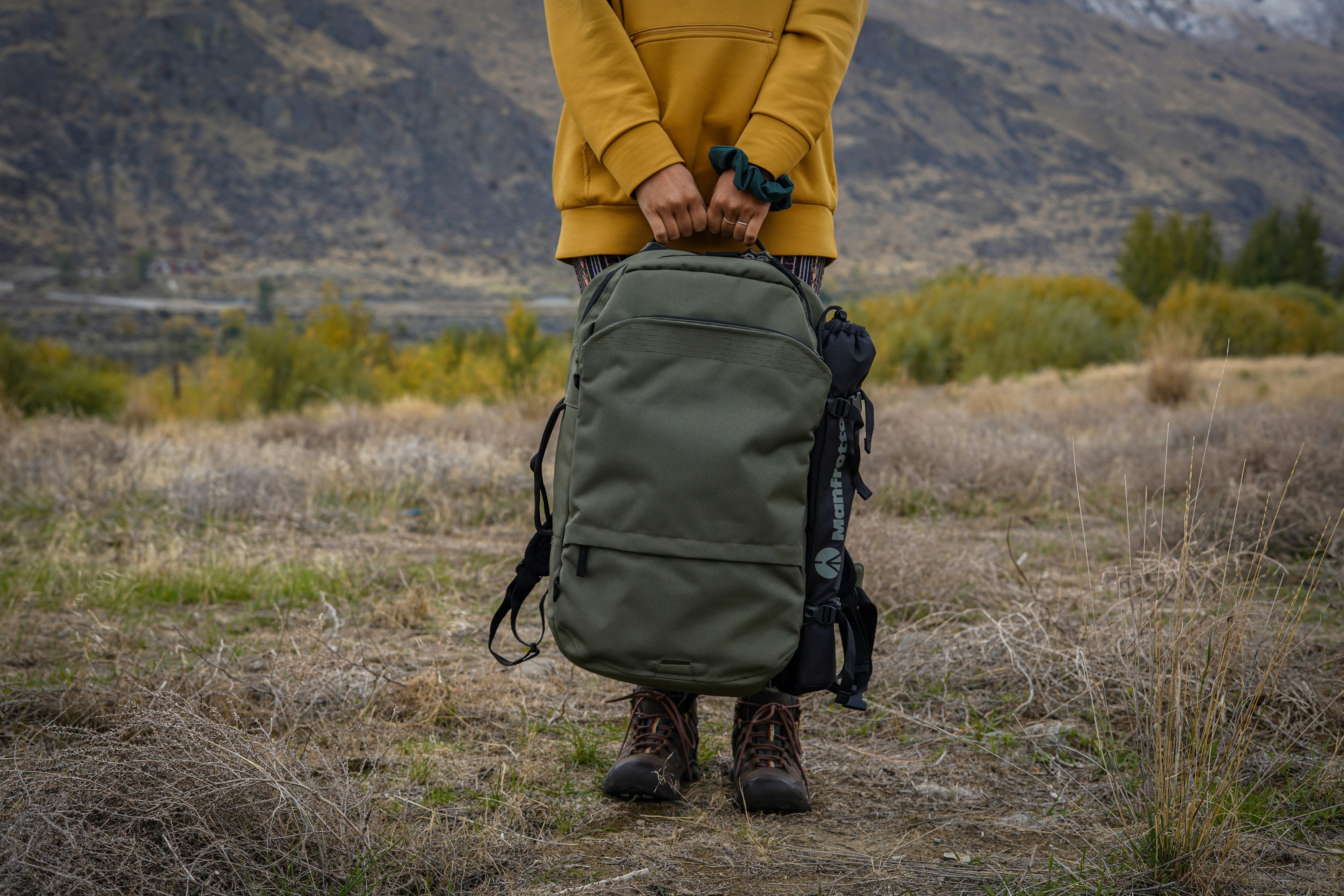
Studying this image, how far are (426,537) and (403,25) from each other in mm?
228564

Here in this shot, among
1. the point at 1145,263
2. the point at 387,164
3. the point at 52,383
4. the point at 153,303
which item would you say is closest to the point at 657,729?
the point at 52,383

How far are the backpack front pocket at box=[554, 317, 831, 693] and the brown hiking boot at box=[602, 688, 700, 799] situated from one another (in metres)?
0.28

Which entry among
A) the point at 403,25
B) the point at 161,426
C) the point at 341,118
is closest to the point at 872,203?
the point at 341,118

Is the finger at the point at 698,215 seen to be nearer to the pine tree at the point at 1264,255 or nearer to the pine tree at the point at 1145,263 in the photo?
the pine tree at the point at 1145,263

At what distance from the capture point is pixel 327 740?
1901 millimetres

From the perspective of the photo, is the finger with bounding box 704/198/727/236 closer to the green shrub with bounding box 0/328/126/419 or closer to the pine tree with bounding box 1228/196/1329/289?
the green shrub with bounding box 0/328/126/419

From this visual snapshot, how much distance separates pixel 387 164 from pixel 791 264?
6431 inches

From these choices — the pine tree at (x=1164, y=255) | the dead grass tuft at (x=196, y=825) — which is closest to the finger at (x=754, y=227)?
the dead grass tuft at (x=196, y=825)

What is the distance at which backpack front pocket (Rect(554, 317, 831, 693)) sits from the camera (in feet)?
4.87

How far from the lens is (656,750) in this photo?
1776 mm

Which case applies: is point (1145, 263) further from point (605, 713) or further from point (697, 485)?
point (697, 485)

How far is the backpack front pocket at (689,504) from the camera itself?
4.87 ft

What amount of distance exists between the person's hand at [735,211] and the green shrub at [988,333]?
1219 cm

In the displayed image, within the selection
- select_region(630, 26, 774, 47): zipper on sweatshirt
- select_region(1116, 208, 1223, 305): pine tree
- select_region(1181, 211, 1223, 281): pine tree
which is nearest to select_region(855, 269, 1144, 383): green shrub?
select_region(630, 26, 774, 47): zipper on sweatshirt
